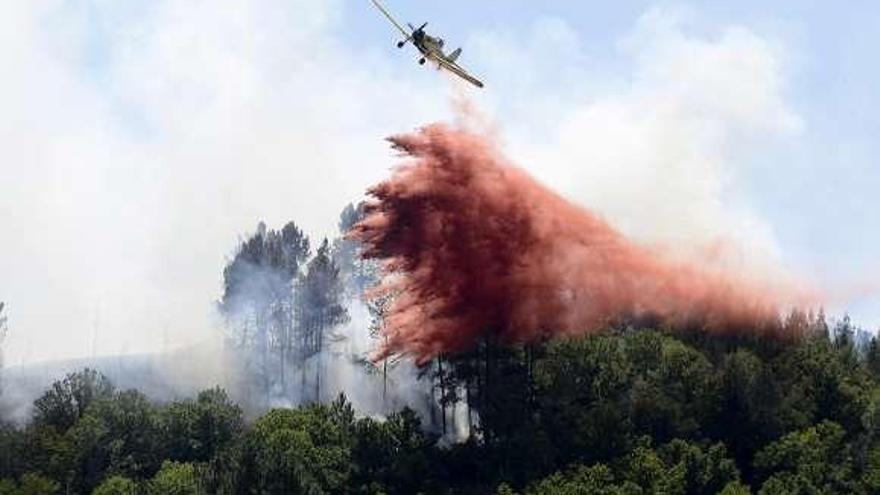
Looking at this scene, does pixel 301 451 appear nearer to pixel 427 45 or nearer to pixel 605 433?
pixel 605 433

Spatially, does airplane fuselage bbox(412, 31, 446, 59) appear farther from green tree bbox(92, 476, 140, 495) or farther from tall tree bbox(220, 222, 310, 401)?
tall tree bbox(220, 222, 310, 401)

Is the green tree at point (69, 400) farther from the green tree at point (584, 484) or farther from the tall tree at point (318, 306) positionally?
the green tree at point (584, 484)

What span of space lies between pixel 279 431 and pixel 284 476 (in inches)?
268

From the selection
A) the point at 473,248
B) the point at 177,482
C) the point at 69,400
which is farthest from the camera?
the point at 69,400

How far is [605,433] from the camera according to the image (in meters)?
84.8

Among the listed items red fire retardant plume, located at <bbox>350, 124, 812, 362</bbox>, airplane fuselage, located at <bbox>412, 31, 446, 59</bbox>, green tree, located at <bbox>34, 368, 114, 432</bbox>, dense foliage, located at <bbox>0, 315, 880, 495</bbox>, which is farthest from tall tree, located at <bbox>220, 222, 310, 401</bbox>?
airplane fuselage, located at <bbox>412, 31, 446, 59</bbox>

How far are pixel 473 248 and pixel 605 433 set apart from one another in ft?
60.5

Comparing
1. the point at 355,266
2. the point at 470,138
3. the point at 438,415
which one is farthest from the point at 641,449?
the point at 355,266

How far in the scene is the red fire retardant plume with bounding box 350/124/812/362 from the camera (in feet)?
266

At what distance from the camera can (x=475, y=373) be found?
9156cm

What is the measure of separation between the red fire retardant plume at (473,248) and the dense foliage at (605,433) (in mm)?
8089

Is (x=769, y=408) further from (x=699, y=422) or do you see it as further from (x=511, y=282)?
(x=511, y=282)

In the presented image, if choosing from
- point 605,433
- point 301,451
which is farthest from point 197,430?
point 605,433

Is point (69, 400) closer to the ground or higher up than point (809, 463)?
higher up
